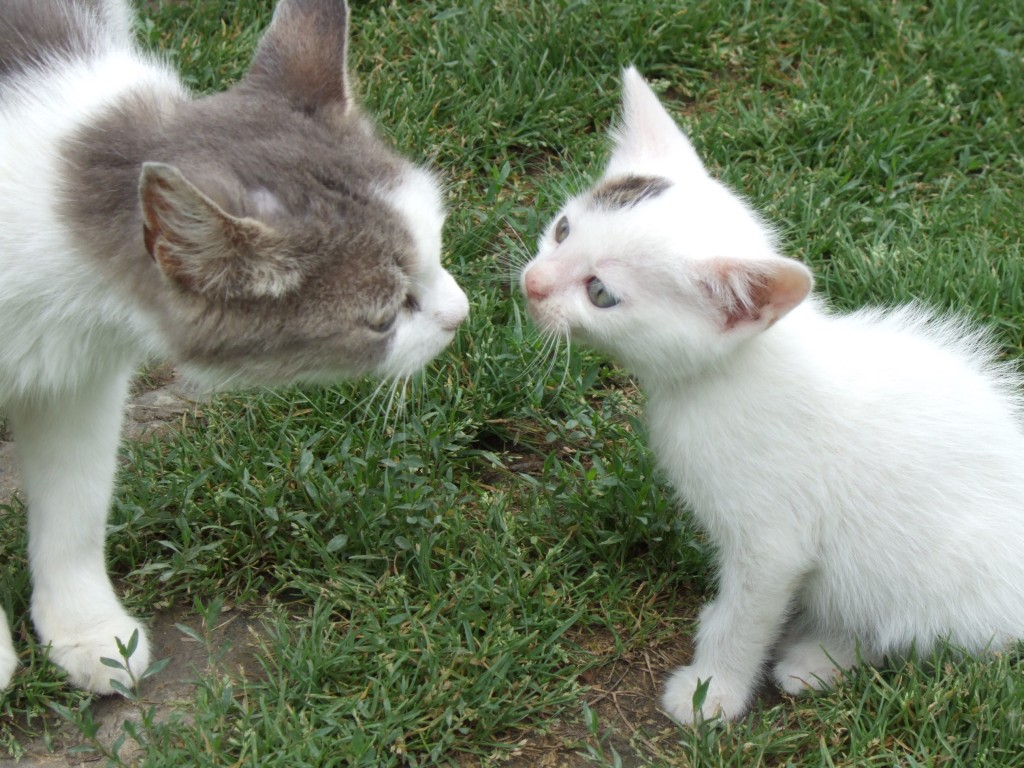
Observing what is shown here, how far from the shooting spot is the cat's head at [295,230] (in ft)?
8.53

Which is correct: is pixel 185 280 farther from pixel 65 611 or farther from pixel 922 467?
pixel 922 467

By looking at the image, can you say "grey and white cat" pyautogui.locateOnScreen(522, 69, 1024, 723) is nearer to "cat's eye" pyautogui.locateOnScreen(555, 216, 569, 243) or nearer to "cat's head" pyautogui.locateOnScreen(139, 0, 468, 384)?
"cat's eye" pyautogui.locateOnScreen(555, 216, 569, 243)

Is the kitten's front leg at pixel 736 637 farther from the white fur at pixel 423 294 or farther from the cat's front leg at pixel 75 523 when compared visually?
the cat's front leg at pixel 75 523

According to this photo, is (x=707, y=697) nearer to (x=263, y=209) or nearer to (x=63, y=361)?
(x=263, y=209)

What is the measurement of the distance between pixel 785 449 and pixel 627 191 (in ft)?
2.63

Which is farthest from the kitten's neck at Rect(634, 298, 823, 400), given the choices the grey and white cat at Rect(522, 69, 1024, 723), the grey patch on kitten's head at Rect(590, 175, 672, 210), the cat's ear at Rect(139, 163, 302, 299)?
the cat's ear at Rect(139, 163, 302, 299)

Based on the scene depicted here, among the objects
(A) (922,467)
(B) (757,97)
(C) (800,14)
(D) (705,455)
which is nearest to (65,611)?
(D) (705,455)

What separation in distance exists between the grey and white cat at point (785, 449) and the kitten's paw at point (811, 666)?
0.32 feet

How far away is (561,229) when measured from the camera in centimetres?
340

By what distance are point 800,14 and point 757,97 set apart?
2.16 ft

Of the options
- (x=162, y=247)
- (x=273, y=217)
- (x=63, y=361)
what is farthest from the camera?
(x=63, y=361)

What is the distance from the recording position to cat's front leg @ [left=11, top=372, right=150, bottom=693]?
10.5 ft

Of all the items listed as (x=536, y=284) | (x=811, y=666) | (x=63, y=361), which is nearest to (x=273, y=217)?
(x=63, y=361)

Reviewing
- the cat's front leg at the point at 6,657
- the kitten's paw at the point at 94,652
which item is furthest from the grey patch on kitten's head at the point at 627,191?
Result: the cat's front leg at the point at 6,657
